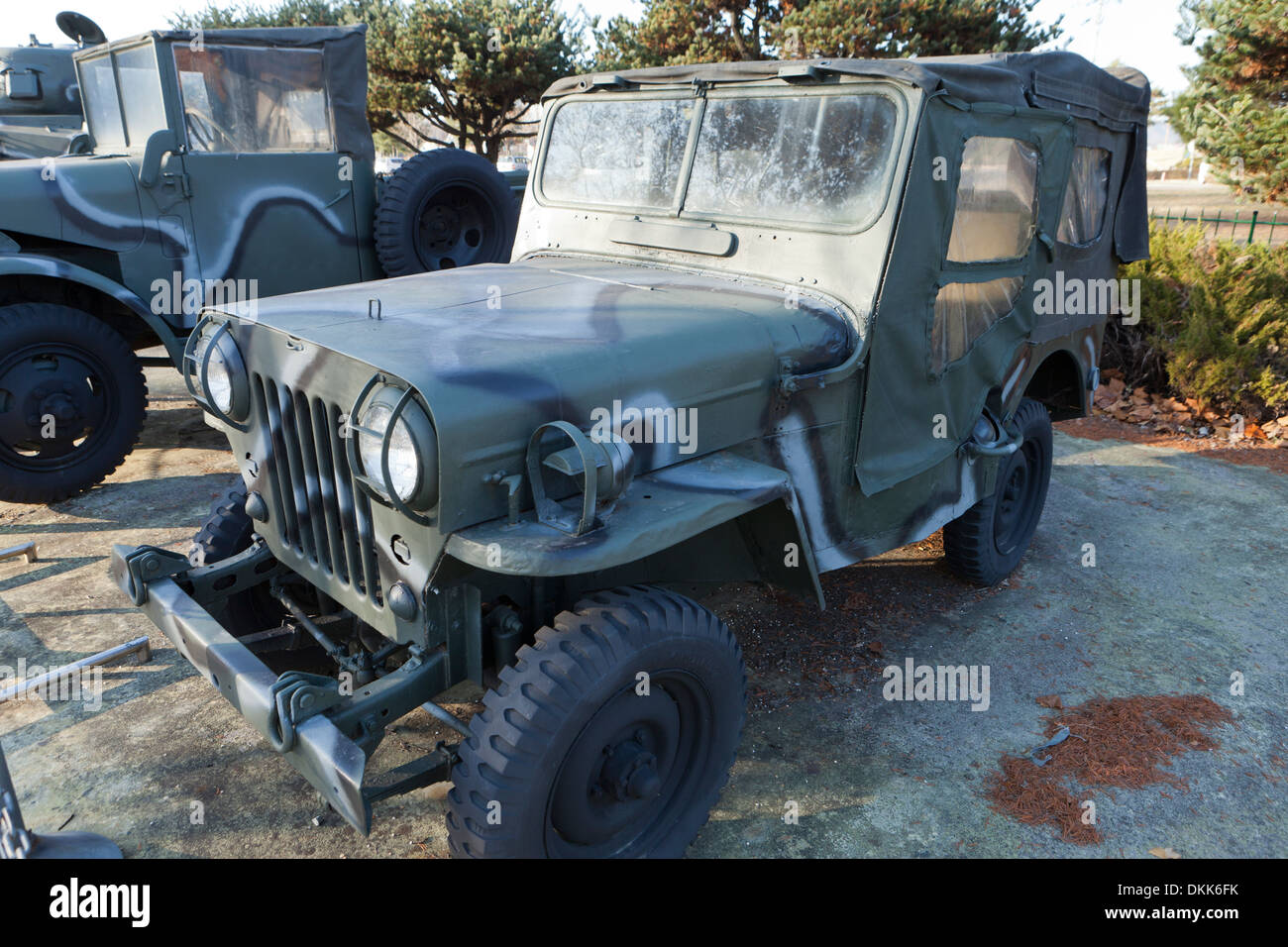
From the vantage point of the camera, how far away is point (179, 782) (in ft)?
9.15

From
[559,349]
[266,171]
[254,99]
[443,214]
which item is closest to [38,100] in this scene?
[254,99]

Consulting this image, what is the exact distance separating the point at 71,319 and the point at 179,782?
3200 mm

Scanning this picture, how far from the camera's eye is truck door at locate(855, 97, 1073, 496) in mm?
2887

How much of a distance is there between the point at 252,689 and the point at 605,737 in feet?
2.74

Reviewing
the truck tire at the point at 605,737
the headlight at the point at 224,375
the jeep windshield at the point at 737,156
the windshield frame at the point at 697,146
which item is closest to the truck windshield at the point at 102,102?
the windshield frame at the point at 697,146

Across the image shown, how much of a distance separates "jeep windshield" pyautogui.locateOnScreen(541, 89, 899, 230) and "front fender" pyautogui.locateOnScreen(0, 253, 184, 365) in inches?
111

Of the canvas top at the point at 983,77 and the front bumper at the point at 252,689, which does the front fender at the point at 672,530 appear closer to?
the front bumper at the point at 252,689

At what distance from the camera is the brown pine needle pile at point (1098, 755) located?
2791mm

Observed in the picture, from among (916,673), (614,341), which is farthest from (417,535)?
(916,673)

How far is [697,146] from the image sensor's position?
3182 millimetres

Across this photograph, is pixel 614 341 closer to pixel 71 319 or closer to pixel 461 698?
pixel 461 698

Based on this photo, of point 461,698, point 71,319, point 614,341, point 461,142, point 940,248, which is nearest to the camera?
point 614,341

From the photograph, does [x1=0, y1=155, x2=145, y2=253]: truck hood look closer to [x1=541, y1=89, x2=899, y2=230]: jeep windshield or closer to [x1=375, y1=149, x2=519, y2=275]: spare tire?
[x1=375, y1=149, x2=519, y2=275]: spare tire

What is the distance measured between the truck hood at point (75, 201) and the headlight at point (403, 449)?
4082 mm
